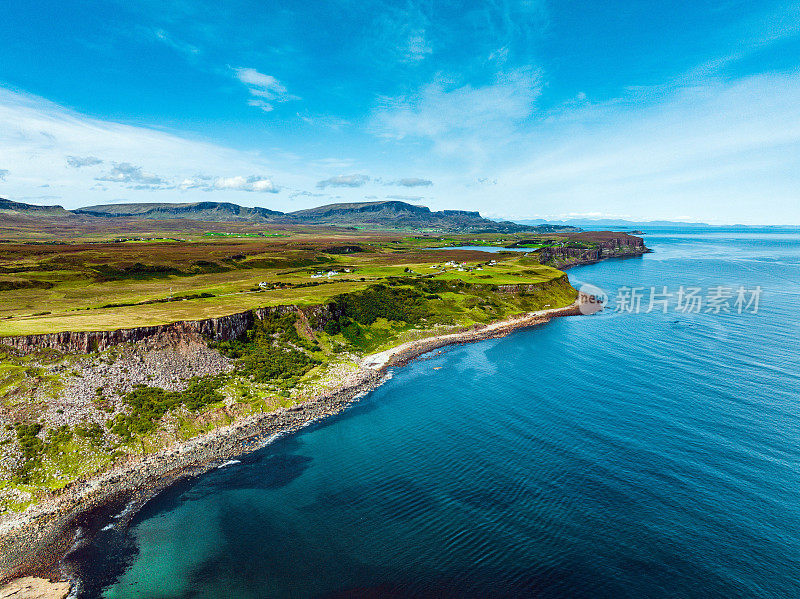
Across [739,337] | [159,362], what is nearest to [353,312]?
[159,362]

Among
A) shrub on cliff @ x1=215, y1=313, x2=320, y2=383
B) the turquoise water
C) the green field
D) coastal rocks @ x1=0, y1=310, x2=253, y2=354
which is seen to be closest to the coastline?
the turquoise water

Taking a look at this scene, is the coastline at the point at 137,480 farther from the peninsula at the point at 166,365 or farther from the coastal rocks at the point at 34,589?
the coastal rocks at the point at 34,589

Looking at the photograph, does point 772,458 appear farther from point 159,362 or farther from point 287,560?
point 159,362

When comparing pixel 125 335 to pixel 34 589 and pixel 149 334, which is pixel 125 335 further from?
pixel 34 589

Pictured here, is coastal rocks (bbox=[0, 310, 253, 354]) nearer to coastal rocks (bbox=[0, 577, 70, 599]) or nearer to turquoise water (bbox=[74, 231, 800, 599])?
turquoise water (bbox=[74, 231, 800, 599])

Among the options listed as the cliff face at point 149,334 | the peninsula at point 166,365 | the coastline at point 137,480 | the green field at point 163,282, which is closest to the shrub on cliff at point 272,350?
the peninsula at point 166,365
